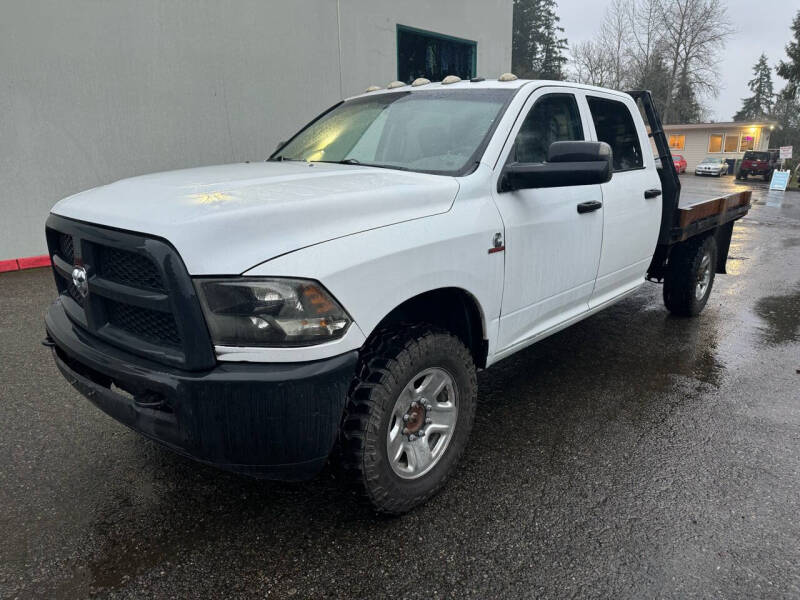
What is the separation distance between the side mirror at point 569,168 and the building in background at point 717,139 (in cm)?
5073

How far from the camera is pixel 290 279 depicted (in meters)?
1.98

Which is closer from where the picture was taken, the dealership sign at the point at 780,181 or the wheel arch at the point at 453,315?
the wheel arch at the point at 453,315

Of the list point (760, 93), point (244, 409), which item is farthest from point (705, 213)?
point (760, 93)

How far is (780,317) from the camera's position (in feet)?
19.2

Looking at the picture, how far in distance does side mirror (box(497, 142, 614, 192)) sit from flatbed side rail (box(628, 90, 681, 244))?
7.19 ft

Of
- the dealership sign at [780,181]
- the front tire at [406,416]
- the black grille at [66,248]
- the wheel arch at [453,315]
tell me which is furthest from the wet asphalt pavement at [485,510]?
the dealership sign at [780,181]

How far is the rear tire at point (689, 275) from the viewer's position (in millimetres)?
5277

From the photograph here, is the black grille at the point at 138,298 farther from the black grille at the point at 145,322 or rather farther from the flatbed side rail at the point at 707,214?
the flatbed side rail at the point at 707,214

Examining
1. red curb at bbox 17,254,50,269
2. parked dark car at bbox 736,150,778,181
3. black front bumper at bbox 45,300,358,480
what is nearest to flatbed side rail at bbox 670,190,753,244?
black front bumper at bbox 45,300,358,480

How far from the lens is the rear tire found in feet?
17.3

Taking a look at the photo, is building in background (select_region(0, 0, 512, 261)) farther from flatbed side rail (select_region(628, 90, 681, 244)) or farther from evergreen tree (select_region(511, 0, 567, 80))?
evergreen tree (select_region(511, 0, 567, 80))

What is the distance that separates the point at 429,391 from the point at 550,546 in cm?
80

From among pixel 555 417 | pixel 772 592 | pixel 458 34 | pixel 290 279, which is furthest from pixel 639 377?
pixel 458 34

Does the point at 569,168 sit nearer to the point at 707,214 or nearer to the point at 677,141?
the point at 707,214
